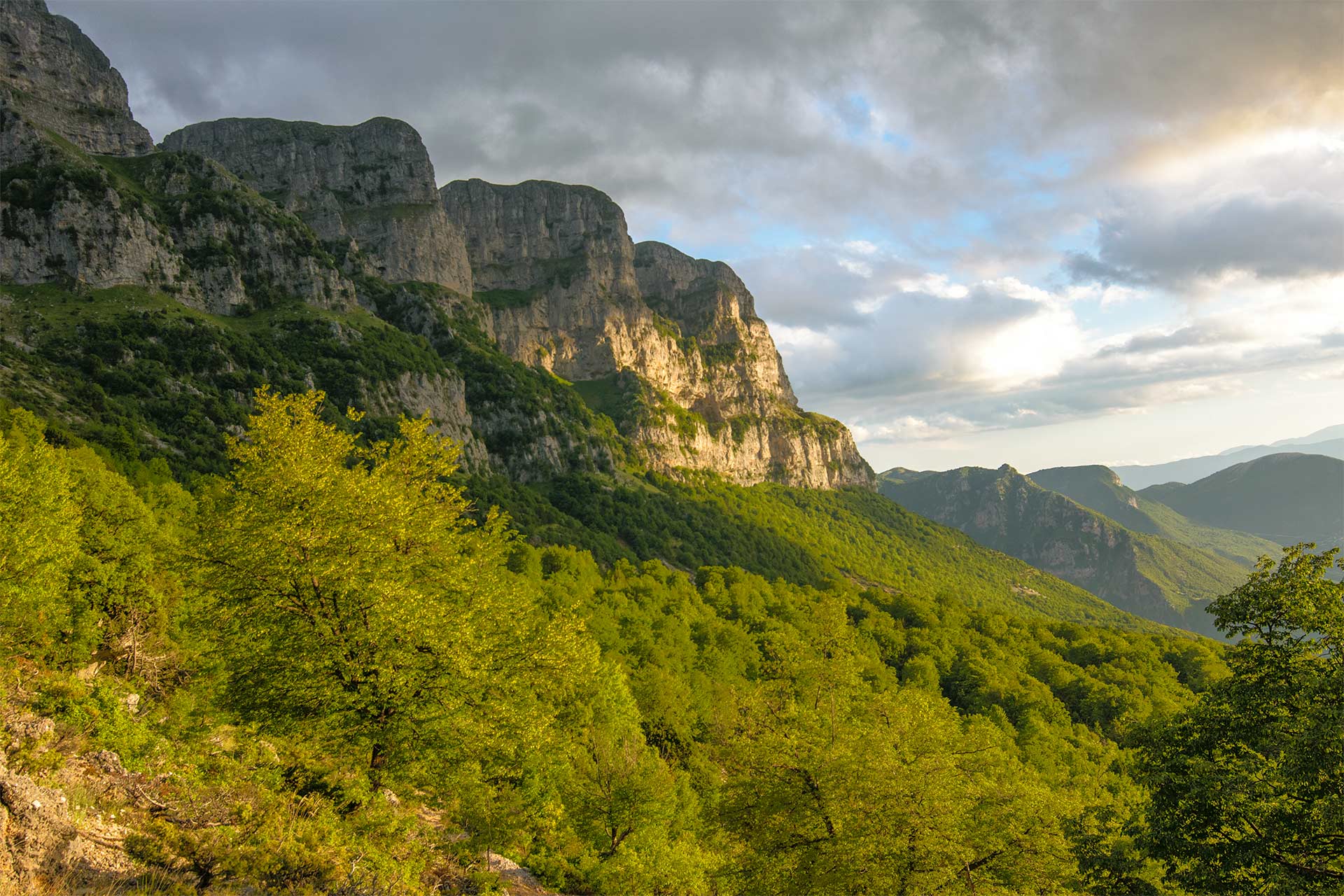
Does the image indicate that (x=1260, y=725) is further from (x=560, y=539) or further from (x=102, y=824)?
(x=560, y=539)

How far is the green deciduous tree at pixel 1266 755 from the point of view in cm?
1211

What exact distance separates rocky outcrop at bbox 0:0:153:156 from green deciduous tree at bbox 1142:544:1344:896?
585 ft

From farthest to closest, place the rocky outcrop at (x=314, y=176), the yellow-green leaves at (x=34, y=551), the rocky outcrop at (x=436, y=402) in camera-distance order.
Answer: the rocky outcrop at (x=314, y=176) → the rocky outcrop at (x=436, y=402) → the yellow-green leaves at (x=34, y=551)

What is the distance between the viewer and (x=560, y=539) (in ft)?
403

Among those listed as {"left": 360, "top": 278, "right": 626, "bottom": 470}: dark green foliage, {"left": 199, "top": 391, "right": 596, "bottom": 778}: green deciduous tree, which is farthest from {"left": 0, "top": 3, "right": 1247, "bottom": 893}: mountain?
{"left": 360, "top": 278, "right": 626, "bottom": 470}: dark green foliage

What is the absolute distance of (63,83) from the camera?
12712 centimetres

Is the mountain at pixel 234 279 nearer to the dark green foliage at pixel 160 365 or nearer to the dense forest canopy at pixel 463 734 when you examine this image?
the dark green foliage at pixel 160 365

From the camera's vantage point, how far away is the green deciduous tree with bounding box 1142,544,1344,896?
12.1 metres

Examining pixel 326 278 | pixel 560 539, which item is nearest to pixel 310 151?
pixel 326 278

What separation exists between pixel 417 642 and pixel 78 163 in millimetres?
147578

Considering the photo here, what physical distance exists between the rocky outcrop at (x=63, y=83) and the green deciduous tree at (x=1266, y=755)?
178 meters

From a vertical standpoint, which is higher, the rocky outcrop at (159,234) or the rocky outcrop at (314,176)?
the rocky outcrop at (314,176)

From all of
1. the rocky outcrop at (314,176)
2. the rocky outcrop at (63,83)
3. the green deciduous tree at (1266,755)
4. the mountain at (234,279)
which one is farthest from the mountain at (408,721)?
the rocky outcrop at (314,176)

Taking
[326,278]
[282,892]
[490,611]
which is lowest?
[282,892]
